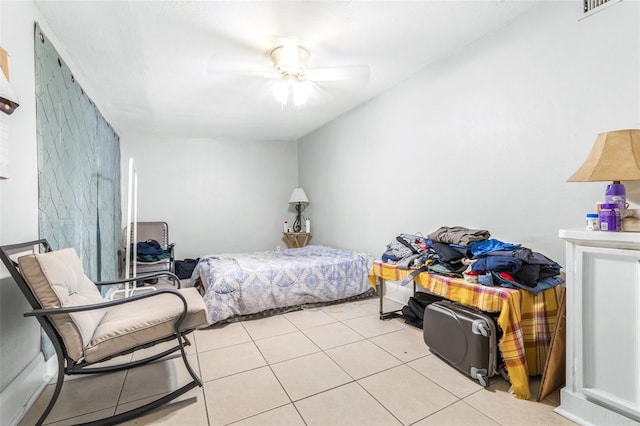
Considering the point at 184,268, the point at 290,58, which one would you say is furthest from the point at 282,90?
the point at 184,268

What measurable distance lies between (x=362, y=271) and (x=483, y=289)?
1.73 meters

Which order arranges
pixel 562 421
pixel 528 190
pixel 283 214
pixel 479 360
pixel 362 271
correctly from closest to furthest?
pixel 562 421
pixel 479 360
pixel 528 190
pixel 362 271
pixel 283 214

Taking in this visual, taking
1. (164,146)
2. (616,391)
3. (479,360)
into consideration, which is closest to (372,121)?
(479,360)

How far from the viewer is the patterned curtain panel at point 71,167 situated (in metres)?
1.91

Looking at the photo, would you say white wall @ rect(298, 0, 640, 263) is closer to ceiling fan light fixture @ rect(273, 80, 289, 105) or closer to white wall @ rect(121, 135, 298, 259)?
ceiling fan light fixture @ rect(273, 80, 289, 105)

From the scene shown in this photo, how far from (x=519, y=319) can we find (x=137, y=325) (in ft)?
6.78

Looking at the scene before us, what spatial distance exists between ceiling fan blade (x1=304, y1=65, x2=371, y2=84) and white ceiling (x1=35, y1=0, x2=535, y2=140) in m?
0.07

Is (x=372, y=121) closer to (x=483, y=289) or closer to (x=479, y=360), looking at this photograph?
(x=483, y=289)

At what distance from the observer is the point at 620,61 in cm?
167

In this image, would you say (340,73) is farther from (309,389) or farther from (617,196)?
(309,389)

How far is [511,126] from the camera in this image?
2209 mm

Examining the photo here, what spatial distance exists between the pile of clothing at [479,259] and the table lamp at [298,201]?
2839 millimetres

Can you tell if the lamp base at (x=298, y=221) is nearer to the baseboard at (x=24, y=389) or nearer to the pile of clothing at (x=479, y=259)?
the pile of clothing at (x=479, y=259)

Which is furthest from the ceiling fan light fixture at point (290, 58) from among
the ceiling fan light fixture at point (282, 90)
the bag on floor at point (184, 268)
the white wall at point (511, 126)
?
the bag on floor at point (184, 268)
